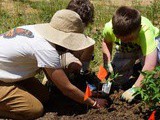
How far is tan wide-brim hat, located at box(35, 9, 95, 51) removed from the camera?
144 inches

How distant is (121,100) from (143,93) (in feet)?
2.28

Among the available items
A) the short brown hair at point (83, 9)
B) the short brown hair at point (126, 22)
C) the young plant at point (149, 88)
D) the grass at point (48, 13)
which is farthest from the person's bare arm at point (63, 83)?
the grass at point (48, 13)

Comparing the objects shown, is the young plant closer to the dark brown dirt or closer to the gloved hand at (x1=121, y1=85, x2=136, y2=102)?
the dark brown dirt

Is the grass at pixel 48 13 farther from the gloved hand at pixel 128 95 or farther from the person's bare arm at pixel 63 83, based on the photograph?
the person's bare arm at pixel 63 83

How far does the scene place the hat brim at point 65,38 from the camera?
364cm

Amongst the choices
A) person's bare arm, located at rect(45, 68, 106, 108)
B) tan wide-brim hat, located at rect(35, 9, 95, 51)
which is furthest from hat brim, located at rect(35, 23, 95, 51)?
person's bare arm, located at rect(45, 68, 106, 108)

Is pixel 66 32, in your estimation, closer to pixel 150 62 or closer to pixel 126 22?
pixel 126 22

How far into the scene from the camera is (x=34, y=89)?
425cm

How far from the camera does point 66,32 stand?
371cm

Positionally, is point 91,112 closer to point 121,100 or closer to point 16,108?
point 121,100

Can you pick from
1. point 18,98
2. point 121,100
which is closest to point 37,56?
point 18,98

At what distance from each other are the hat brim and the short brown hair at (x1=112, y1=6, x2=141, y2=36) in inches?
13.8

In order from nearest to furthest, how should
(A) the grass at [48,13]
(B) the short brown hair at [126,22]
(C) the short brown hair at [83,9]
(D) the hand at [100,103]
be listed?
(B) the short brown hair at [126,22] < (D) the hand at [100,103] < (C) the short brown hair at [83,9] < (A) the grass at [48,13]

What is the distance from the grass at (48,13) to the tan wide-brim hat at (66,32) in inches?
72.3
